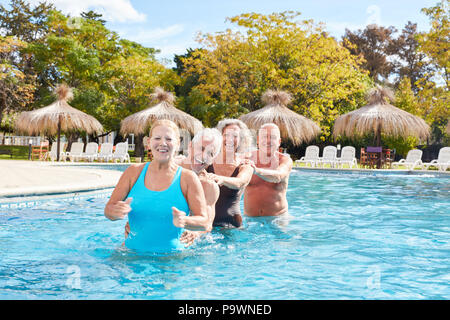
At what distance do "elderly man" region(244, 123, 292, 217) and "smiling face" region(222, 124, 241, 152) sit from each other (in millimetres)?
843

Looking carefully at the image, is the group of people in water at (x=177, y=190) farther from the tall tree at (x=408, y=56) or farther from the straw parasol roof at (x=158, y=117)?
the tall tree at (x=408, y=56)

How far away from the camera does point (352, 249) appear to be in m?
4.93

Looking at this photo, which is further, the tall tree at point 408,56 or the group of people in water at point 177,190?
the tall tree at point 408,56

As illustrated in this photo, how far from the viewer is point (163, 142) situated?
3.22 m

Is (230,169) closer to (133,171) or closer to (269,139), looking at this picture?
(269,139)

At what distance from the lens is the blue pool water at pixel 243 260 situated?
3.39 meters

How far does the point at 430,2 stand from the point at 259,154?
24103mm

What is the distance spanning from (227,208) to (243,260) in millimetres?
777

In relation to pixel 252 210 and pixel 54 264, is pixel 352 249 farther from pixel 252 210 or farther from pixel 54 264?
pixel 54 264

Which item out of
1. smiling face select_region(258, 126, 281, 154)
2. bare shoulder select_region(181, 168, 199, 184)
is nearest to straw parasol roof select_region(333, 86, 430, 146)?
smiling face select_region(258, 126, 281, 154)

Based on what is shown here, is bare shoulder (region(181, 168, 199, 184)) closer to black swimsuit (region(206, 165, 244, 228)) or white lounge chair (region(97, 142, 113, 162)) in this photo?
black swimsuit (region(206, 165, 244, 228))

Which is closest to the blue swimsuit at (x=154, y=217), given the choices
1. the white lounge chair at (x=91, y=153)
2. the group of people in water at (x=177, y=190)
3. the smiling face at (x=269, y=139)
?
the group of people in water at (x=177, y=190)

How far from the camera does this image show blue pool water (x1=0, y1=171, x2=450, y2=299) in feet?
11.1
